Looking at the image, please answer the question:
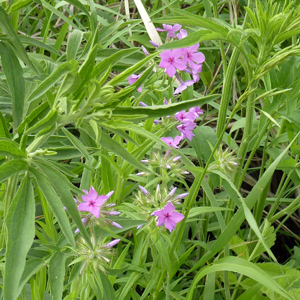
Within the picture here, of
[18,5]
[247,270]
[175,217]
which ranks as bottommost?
[247,270]

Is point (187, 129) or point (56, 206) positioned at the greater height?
point (56, 206)

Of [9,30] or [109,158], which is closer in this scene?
[9,30]

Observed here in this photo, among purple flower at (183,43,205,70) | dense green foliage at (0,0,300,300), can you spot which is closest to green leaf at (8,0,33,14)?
dense green foliage at (0,0,300,300)

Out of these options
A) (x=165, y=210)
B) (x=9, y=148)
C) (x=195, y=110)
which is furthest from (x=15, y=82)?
(x=195, y=110)

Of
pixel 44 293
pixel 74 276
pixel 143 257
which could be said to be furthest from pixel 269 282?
pixel 44 293

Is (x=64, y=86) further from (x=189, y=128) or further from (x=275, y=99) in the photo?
(x=275, y=99)

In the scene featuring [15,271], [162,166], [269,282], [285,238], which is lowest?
[285,238]

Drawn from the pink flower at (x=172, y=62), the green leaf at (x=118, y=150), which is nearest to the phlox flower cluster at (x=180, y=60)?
the pink flower at (x=172, y=62)

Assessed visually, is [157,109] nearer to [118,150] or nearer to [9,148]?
[118,150]
